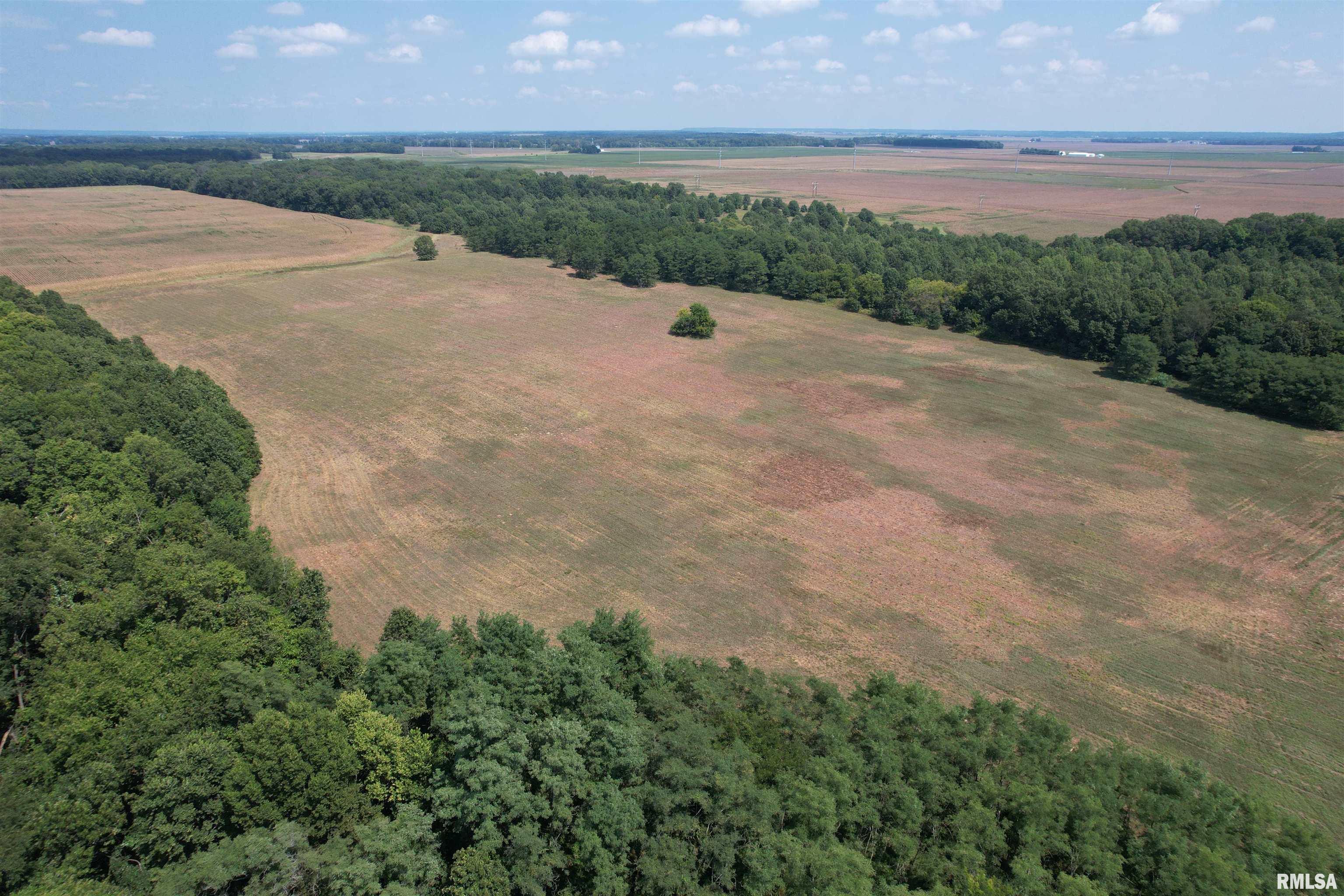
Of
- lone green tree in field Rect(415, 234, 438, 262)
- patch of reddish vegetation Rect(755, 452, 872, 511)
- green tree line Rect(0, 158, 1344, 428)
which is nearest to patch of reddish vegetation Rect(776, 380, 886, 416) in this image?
patch of reddish vegetation Rect(755, 452, 872, 511)

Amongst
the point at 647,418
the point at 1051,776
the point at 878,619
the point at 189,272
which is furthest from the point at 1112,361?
the point at 189,272

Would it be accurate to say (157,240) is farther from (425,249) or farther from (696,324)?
(696,324)

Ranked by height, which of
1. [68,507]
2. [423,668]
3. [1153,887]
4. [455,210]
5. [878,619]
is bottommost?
[878,619]

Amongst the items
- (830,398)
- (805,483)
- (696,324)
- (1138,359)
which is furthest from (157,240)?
(1138,359)

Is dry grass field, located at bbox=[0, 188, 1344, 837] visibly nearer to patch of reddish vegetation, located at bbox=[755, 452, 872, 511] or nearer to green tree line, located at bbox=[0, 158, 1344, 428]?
patch of reddish vegetation, located at bbox=[755, 452, 872, 511]

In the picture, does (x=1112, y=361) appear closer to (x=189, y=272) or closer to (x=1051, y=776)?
(x=1051, y=776)

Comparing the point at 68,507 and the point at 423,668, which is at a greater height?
the point at 68,507
